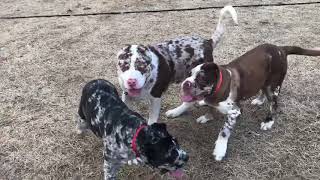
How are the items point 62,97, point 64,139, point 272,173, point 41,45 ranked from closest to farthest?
1. point 272,173
2. point 64,139
3. point 62,97
4. point 41,45

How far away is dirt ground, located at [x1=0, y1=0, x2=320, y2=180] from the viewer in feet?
14.1

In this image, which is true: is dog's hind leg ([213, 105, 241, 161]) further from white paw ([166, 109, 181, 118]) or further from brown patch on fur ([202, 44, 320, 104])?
white paw ([166, 109, 181, 118])

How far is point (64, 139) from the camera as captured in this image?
4695mm

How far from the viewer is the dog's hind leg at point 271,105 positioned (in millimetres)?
4668

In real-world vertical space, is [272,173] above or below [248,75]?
below

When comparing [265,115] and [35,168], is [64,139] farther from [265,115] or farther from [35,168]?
[265,115]

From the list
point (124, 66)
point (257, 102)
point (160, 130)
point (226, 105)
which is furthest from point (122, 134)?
point (257, 102)

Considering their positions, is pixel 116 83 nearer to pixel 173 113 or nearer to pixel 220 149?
pixel 173 113

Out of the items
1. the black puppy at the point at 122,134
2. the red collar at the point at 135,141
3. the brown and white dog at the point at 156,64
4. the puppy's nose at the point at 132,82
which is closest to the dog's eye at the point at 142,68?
the brown and white dog at the point at 156,64

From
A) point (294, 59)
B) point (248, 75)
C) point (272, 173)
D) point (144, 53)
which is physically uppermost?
point (144, 53)

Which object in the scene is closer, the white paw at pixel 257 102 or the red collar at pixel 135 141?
the red collar at pixel 135 141

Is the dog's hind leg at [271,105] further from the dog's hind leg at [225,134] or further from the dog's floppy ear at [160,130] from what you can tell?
the dog's floppy ear at [160,130]

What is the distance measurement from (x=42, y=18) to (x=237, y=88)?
451 centimetres

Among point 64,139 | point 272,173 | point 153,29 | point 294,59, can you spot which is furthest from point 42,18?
point 272,173
